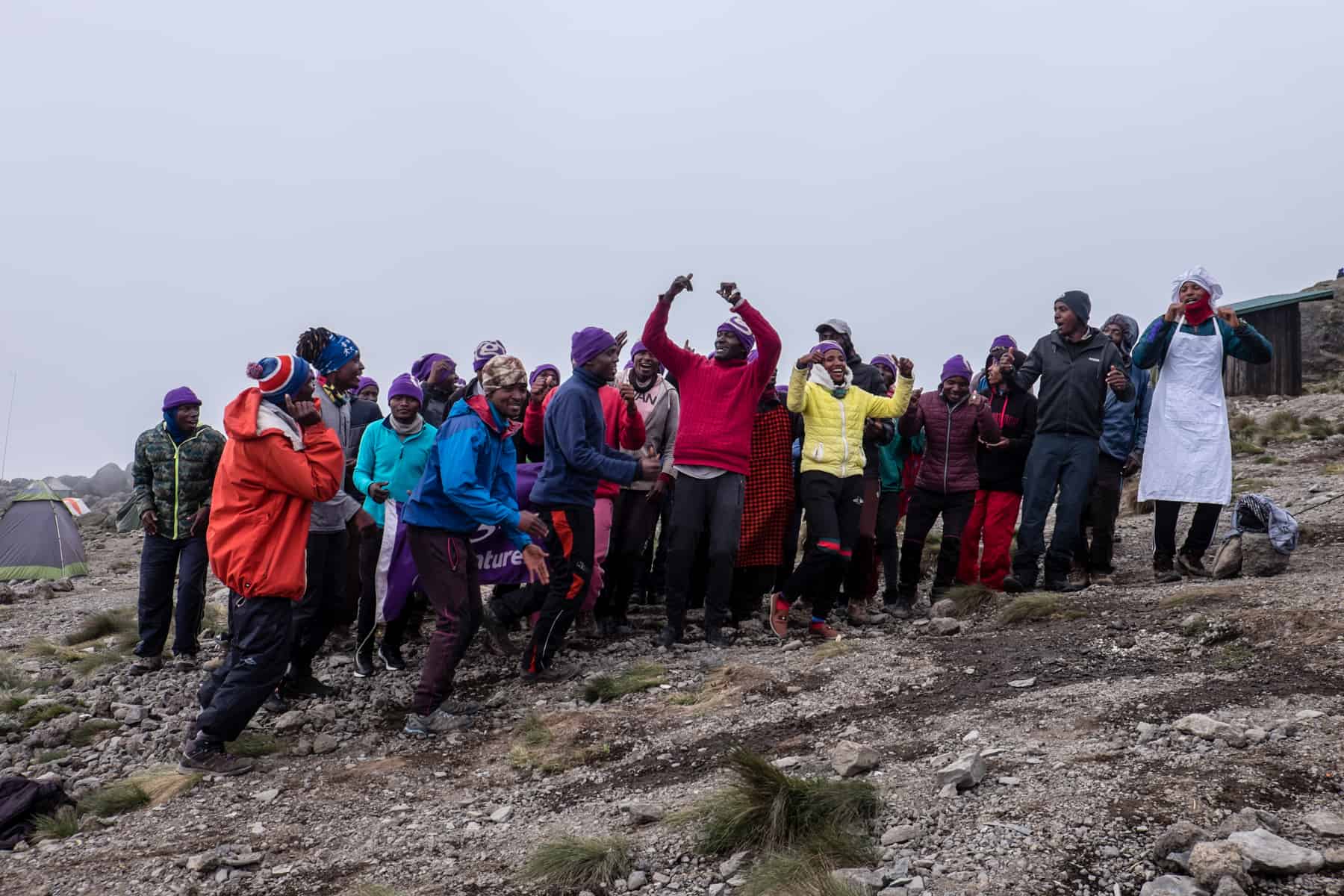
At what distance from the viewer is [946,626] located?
6.96 meters

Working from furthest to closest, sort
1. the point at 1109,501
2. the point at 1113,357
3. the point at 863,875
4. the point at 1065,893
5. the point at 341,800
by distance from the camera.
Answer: the point at 1109,501 → the point at 1113,357 → the point at 341,800 → the point at 863,875 → the point at 1065,893

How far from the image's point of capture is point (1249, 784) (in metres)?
3.49

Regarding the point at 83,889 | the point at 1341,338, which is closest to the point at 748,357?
the point at 83,889

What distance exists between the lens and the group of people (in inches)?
217

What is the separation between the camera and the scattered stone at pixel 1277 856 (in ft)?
9.56

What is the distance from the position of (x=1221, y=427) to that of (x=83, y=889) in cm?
785

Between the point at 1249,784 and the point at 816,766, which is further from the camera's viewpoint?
the point at 816,766

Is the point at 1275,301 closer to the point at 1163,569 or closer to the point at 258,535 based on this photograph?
the point at 1163,569

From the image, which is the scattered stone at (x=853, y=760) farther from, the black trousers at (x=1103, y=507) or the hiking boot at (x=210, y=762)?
the black trousers at (x=1103, y=507)

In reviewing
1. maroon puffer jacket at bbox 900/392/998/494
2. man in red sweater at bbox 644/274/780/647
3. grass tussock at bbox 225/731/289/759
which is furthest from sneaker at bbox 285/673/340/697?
maroon puffer jacket at bbox 900/392/998/494

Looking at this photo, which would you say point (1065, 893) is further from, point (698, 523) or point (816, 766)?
point (698, 523)

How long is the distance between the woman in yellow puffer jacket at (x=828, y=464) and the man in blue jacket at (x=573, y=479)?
137 centimetres

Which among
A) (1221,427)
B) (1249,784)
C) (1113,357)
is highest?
(1113,357)

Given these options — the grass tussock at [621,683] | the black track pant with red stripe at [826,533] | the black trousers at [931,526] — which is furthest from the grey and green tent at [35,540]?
the black trousers at [931,526]
